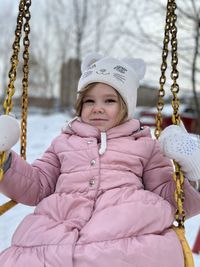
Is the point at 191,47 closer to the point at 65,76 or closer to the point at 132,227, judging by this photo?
→ the point at 132,227

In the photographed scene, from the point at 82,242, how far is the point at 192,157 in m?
0.48

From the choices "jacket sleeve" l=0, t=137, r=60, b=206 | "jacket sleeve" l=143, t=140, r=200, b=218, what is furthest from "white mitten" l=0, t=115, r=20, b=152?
"jacket sleeve" l=143, t=140, r=200, b=218

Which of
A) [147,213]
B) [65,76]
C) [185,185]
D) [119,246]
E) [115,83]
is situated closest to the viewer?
[119,246]

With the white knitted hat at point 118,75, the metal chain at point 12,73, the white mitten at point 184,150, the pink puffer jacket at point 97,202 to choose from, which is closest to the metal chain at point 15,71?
the metal chain at point 12,73

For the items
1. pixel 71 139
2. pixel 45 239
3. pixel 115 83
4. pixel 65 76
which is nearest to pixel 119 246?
pixel 45 239

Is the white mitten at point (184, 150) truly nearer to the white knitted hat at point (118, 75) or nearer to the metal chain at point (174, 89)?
the metal chain at point (174, 89)

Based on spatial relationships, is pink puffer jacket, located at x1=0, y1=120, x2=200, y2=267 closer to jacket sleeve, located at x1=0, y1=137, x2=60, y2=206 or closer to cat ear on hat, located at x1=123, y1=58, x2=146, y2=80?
jacket sleeve, located at x1=0, y1=137, x2=60, y2=206

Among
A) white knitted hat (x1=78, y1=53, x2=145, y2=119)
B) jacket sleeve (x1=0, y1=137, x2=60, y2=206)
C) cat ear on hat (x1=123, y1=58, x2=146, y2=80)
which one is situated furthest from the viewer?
cat ear on hat (x1=123, y1=58, x2=146, y2=80)

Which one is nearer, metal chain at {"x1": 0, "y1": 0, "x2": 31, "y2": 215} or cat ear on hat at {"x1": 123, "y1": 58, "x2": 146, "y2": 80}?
metal chain at {"x1": 0, "y1": 0, "x2": 31, "y2": 215}

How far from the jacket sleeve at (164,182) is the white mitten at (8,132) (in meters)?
0.53

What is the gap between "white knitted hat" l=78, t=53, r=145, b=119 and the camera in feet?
5.10

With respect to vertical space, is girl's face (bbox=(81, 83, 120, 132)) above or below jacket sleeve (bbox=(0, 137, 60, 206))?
above

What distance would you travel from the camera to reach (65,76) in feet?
61.9

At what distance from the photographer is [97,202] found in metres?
1.32
